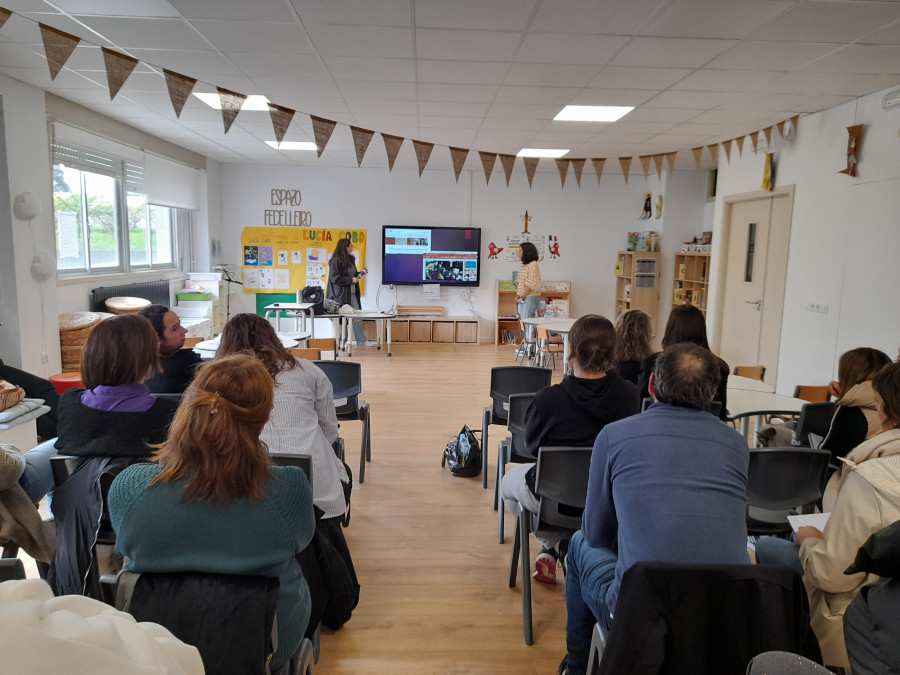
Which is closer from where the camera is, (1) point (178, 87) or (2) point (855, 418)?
(2) point (855, 418)

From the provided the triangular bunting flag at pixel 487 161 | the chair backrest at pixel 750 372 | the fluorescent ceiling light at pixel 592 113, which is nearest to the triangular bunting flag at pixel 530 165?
the triangular bunting flag at pixel 487 161

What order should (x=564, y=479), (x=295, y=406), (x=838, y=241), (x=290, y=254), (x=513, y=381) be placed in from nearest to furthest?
(x=564, y=479)
(x=295, y=406)
(x=513, y=381)
(x=838, y=241)
(x=290, y=254)

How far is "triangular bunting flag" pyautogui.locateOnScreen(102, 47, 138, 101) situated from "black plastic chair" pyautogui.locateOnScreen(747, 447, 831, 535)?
4.24 meters

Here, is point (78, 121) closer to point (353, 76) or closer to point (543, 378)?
point (353, 76)

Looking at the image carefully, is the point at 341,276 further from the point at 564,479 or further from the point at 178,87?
the point at 564,479

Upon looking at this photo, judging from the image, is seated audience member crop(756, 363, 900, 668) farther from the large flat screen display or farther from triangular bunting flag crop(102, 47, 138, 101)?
the large flat screen display

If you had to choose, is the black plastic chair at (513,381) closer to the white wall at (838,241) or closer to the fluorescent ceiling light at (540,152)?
the white wall at (838,241)

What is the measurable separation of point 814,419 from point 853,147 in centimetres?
297

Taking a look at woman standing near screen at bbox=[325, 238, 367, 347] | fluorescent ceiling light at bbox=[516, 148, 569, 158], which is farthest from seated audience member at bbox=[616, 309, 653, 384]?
woman standing near screen at bbox=[325, 238, 367, 347]

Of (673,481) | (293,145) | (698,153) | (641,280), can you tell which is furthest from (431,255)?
(673,481)

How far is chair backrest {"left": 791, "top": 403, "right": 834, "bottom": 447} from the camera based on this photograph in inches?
121

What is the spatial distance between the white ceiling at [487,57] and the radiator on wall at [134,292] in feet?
6.17

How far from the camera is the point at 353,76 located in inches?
175

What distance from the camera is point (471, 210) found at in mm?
10023
